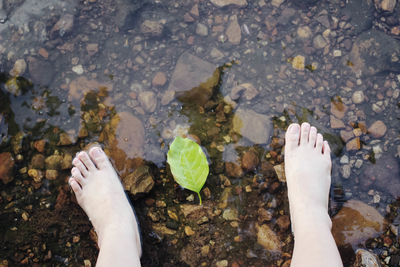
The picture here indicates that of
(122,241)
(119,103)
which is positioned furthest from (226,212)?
(119,103)

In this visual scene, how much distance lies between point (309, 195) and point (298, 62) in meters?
0.78

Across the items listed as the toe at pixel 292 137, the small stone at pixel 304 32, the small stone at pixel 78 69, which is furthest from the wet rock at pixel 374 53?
the small stone at pixel 78 69

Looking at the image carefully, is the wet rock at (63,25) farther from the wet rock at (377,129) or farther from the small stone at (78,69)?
the wet rock at (377,129)

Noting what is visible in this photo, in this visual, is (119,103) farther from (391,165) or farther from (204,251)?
(391,165)

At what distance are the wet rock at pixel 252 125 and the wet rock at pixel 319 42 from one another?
55 centimetres

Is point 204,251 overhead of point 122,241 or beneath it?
beneath

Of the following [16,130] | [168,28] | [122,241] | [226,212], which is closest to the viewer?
[122,241]

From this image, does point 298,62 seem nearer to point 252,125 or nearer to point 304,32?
point 304,32

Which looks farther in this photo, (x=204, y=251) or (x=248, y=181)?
(x=248, y=181)

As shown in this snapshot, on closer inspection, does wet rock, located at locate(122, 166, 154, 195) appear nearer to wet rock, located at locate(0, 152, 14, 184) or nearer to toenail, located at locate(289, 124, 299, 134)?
wet rock, located at locate(0, 152, 14, 184)

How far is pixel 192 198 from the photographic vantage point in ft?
5.57

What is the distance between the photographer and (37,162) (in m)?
1.73

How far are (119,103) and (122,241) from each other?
0.76 m

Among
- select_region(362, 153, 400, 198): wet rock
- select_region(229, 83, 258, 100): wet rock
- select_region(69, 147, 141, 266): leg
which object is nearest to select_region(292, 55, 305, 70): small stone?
select_region(229, 83, 258, 100): wet rock
